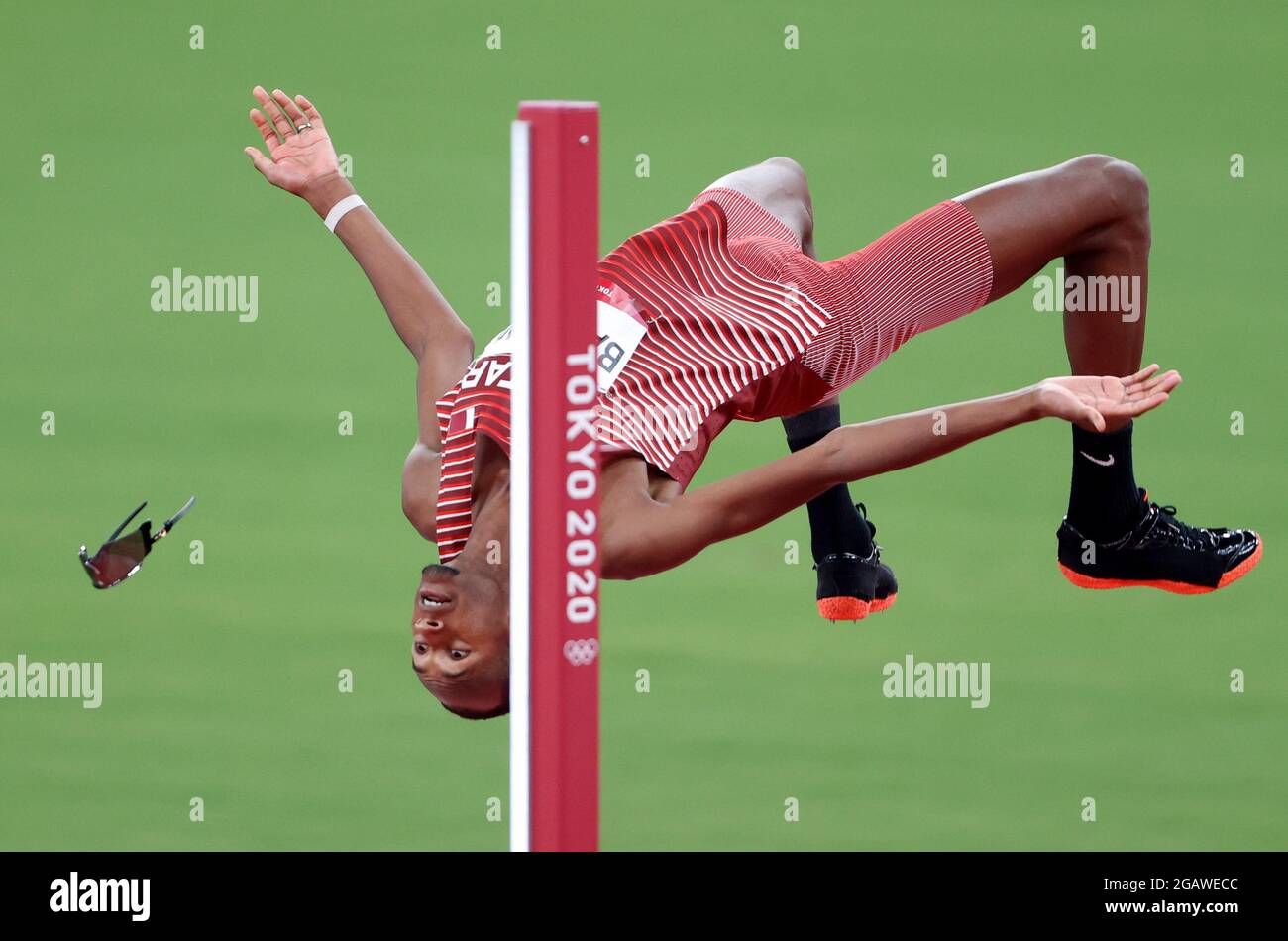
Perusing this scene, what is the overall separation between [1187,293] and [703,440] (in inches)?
161

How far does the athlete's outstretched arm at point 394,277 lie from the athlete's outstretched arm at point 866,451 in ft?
2.04

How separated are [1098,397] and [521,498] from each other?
Answer: 50.3 inches

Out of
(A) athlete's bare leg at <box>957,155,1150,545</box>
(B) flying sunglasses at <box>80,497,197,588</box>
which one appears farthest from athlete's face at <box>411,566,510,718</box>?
(A) athlete's bare leg at <box>957,155,1150,545</box>

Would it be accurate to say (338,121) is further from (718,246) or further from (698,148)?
(718,246)

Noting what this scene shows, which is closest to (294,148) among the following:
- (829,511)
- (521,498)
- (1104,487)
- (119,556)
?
(119,556)

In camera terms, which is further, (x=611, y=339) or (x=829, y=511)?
(x=829, y=511)

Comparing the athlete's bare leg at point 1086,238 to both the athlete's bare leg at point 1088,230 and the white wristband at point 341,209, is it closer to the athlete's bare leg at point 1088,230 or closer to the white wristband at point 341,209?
the athlete's bare leg at point 1088,230

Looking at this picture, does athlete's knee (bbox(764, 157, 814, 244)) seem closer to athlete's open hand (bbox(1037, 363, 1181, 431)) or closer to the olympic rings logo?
athlete's open hand (bbox(1037, 363, 1181, 431))

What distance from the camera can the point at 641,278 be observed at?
4906mm

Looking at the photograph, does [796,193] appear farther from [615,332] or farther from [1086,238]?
[615,332]

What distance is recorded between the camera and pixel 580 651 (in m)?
3.44

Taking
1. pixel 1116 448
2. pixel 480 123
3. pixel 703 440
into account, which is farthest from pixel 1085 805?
pixel 480 123

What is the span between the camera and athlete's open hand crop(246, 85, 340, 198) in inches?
202

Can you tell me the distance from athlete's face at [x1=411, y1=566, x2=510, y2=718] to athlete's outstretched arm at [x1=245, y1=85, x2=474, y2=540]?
423 millimetres
